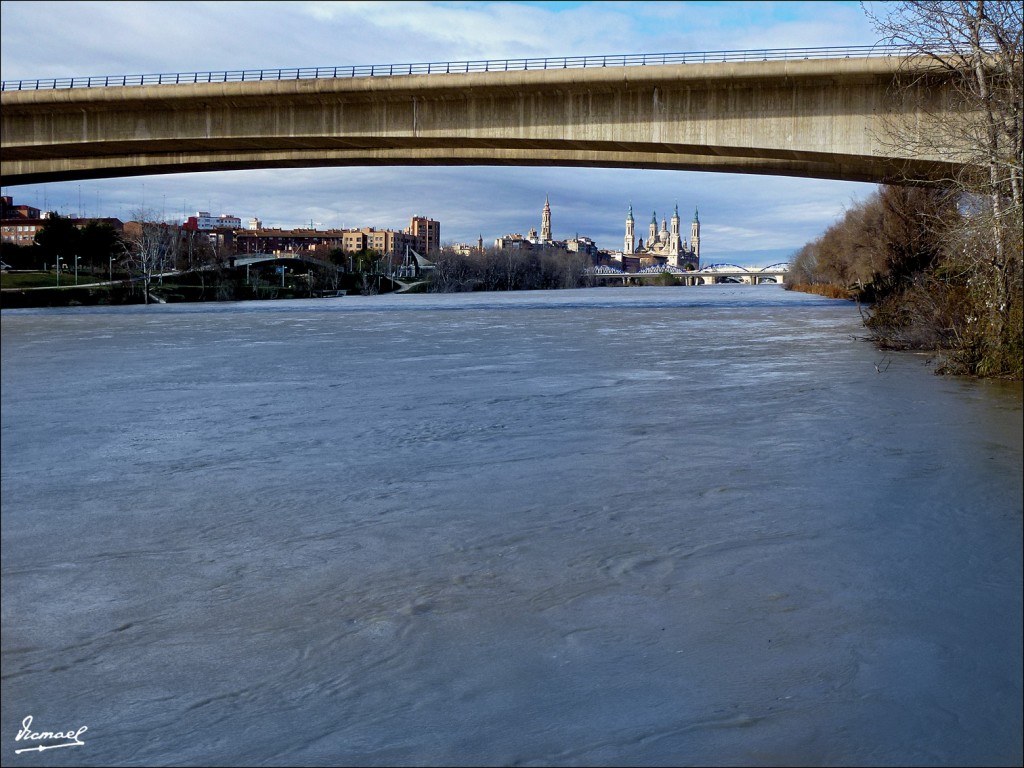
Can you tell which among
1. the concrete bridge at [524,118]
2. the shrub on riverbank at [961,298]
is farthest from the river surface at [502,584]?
the concrete bridge at [524,118]

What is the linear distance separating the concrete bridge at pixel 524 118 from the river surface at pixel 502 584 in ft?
61.3

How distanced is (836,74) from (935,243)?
12.5 m

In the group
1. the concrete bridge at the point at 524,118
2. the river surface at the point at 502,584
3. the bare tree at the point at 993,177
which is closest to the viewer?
the river surface at the point at 502,584

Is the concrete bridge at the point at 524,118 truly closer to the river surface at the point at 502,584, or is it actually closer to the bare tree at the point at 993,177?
the bare tree at the point at 993,177

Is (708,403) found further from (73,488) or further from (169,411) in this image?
(73,488)

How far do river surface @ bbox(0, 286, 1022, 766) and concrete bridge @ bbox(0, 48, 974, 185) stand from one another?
61.3 feet

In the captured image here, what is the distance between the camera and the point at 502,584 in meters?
5.02

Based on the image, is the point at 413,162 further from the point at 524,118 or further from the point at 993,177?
the point at 993,177

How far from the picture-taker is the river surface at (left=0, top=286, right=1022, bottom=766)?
3428 mm

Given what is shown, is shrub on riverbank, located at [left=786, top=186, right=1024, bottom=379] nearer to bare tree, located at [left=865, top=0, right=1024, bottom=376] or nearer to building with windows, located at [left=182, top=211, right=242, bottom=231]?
bare tree, located at [left=865, top=0, right=1024, bottom=376]

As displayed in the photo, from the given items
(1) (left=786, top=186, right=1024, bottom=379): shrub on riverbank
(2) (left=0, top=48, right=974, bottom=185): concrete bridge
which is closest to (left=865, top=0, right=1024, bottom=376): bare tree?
(1) (left=786, top=186, right=1024, bottom=379): shrub on riverbank

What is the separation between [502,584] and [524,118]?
88.4 ft

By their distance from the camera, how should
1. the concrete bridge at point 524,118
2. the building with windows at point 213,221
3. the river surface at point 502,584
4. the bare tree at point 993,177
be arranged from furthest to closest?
the building with windows at point 213,221 → the concrete bridge at point 524,118 → the bare tree at point 993,177 → the river surface at point 502,584

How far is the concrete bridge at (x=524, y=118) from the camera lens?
27.2 meters
